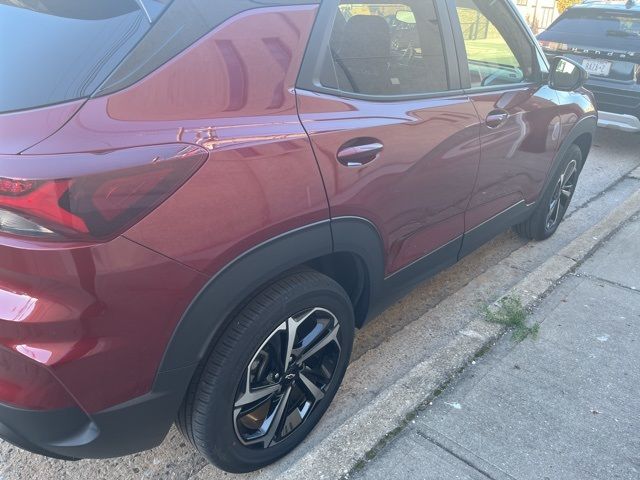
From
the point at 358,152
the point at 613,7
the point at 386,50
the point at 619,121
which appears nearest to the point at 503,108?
the point at 386,50

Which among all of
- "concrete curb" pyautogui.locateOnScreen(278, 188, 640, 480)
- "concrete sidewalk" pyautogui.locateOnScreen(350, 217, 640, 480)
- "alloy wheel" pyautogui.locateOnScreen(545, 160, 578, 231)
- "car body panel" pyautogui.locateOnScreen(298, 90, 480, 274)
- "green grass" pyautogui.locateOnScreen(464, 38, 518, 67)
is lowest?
Result: "concrete sidewalk" pyautogui.locateOnScreen(350, 217, 640, 480)

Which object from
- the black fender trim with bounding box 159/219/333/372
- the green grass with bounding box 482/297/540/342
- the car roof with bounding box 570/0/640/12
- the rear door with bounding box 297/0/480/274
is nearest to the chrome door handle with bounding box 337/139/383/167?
the rear door with bounding box 297/0/480/274

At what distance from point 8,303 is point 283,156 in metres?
0.88

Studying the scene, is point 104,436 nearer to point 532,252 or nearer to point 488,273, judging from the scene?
point 488,273

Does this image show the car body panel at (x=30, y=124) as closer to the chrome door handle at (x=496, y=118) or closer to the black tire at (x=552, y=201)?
the chrome door handle at (x=496, y=118)

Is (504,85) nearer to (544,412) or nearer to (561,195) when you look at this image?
(561,195)

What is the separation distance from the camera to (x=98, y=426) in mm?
1582

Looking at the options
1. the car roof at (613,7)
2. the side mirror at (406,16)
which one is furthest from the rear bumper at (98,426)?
the car roof at (613,7)

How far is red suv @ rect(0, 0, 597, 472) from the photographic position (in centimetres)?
139

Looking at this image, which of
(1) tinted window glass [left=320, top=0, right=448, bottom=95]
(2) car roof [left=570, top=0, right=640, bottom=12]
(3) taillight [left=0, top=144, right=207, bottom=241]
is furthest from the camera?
(2) car roof [left=570, top=0, right=640, bottom=12]

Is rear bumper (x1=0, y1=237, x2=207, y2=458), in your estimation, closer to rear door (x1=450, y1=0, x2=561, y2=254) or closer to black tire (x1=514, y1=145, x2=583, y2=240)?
rear door (x1=450, y1=0, x2=561, y2=254)

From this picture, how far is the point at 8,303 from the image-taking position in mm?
1413

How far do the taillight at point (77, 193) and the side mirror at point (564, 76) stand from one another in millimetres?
2802

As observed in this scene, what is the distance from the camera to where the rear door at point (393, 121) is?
76.2 inches
